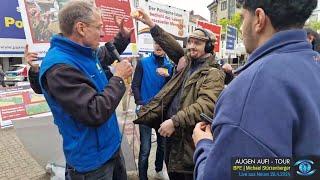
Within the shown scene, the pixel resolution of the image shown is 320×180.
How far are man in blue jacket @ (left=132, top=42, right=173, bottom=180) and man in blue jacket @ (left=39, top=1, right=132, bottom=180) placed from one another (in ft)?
6.61

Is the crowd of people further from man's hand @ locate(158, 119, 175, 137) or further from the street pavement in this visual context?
the street pavement

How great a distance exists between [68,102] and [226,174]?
1201 mm

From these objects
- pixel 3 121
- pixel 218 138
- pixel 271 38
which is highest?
pixel 271 38

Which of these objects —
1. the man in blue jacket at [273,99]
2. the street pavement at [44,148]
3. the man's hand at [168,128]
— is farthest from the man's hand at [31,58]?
the man in blue jacket at [273,99]

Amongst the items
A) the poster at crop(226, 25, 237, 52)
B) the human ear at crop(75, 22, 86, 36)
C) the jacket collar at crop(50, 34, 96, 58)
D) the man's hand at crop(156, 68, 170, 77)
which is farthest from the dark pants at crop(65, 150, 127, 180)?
the poster at crop(226, 25, 237, 52)

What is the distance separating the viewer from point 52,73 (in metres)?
1.99

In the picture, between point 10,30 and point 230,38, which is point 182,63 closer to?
point 10,30

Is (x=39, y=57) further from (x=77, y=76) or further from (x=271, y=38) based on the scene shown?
(x=271, y=38)

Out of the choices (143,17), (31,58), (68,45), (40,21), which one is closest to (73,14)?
(68,45)

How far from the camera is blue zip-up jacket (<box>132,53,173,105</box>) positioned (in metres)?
4.45

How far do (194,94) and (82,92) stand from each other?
44.6 inches

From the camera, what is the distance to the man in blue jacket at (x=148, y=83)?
434 cm

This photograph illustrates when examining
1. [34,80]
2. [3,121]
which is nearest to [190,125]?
[34,80]

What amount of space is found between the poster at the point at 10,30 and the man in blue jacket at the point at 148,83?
1756mm
